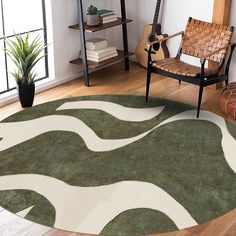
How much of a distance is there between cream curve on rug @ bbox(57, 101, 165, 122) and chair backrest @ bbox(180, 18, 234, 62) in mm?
704

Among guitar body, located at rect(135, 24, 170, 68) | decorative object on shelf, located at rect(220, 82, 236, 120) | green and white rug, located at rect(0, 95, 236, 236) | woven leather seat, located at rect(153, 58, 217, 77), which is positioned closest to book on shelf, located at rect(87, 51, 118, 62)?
guitar body, located at rect(135, 24, 170, 68)

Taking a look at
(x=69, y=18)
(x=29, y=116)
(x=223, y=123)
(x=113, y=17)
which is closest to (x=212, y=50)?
(x=223, y=123)

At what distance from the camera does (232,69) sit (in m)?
4.61

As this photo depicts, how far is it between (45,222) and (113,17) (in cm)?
288

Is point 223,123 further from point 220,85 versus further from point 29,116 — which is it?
point 29,116

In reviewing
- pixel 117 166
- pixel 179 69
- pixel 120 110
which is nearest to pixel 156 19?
pixel 179 69

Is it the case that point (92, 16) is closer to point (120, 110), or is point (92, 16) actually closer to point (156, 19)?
point (156, 19)

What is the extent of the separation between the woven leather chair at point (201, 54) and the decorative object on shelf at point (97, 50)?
2.29 feet

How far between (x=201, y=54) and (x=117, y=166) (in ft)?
5.66

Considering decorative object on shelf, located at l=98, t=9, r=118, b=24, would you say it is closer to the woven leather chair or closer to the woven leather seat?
the woven leather chair

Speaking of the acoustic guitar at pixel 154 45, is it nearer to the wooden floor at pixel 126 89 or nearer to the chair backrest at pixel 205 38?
the wooden floor at pixel 126 89

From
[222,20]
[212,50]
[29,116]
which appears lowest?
[29,116]

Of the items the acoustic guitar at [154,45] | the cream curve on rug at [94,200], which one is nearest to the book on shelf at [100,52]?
the acoustic guitar at [154,45]

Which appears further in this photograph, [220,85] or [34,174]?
[220,85]
